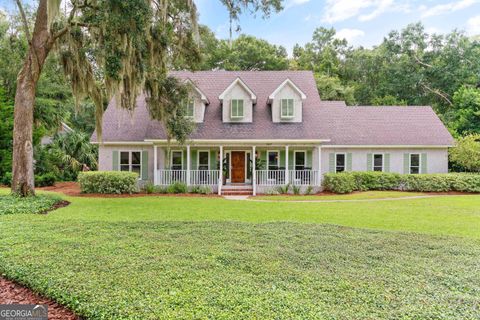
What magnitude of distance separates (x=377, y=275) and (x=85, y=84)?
1200cm

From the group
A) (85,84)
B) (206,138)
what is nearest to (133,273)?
(85,84)

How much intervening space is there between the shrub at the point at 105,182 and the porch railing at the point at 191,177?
183cm

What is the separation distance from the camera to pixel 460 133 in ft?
71.5

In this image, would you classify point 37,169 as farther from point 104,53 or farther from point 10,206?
point 104,53

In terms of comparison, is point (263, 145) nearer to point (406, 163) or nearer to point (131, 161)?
point (131, 161)

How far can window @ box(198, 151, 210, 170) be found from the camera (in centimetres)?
1739

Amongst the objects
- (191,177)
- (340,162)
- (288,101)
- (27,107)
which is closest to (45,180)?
(27,107)

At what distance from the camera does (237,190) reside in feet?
52.4

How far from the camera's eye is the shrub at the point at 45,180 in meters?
16.9

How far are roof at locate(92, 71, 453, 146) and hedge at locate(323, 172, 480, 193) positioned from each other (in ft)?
6.75

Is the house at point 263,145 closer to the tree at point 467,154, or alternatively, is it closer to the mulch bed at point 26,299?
the tree at point 467,154

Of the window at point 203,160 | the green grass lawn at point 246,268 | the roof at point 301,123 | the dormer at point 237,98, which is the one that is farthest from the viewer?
the window at point 203,160

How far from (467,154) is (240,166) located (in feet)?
40.7

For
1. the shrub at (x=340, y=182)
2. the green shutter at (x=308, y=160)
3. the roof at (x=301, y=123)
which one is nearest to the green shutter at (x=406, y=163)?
the roof at (x=301, y=123)
